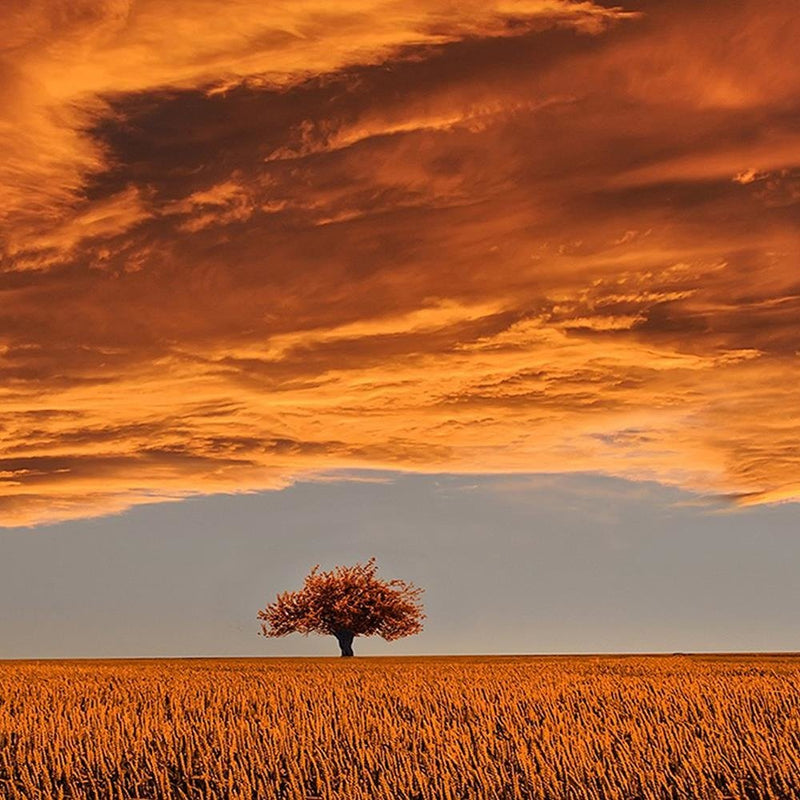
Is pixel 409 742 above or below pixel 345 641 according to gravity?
below

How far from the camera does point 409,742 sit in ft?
64.0

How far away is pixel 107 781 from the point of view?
1662cm

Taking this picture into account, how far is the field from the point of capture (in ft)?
51.8

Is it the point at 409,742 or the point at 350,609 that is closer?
the point at 409,742

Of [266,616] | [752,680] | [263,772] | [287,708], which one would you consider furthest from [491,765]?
[266,616]

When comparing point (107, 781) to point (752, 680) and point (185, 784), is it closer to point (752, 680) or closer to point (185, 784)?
point (185, 784)

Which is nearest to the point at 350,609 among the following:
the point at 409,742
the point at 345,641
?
the point at 345,641

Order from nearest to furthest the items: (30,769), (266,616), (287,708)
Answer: (30,769)
(287,708)
(266,616)

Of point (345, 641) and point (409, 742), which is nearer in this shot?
point (409, 742)

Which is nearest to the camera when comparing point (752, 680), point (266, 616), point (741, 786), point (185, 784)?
point (741, 786)

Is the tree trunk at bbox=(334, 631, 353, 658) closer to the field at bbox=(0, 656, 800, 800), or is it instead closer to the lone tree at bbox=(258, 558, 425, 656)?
the lone tree at bbox=(258, 558, 425, 656)

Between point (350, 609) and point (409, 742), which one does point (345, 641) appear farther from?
point (409, 742)

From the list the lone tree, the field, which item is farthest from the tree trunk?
the field

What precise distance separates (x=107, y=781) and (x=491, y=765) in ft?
17.9
